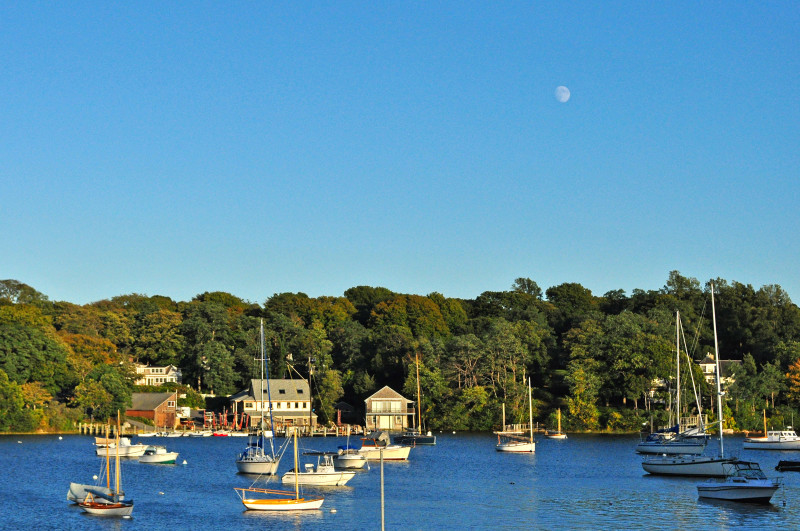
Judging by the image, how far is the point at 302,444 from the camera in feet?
340

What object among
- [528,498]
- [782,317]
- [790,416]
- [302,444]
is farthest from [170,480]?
[782,317]

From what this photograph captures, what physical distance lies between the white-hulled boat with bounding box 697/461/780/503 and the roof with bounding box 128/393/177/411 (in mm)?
88671

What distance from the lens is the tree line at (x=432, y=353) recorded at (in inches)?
4532

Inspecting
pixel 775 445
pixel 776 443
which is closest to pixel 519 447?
pixel 775 445

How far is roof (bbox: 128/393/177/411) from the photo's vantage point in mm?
125875

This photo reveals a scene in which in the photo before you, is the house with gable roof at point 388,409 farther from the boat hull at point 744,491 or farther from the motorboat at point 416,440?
the boat hull at point 744,491

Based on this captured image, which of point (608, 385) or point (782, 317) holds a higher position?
point (782, 317)

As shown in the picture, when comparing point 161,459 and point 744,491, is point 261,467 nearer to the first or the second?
point 161,459

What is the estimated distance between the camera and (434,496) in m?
56.5

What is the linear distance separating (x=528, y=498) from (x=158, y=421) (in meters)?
81.9

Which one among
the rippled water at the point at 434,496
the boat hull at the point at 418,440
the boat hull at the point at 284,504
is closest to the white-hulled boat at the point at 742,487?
the rippled water at the point at 434,496

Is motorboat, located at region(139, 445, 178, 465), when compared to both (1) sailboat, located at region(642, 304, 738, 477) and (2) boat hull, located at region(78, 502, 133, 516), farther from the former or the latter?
(1) sailboat, located at region(642, 304, 738, 477)

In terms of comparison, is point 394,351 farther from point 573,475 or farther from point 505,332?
point 573,475

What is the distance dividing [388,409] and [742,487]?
77931mm
